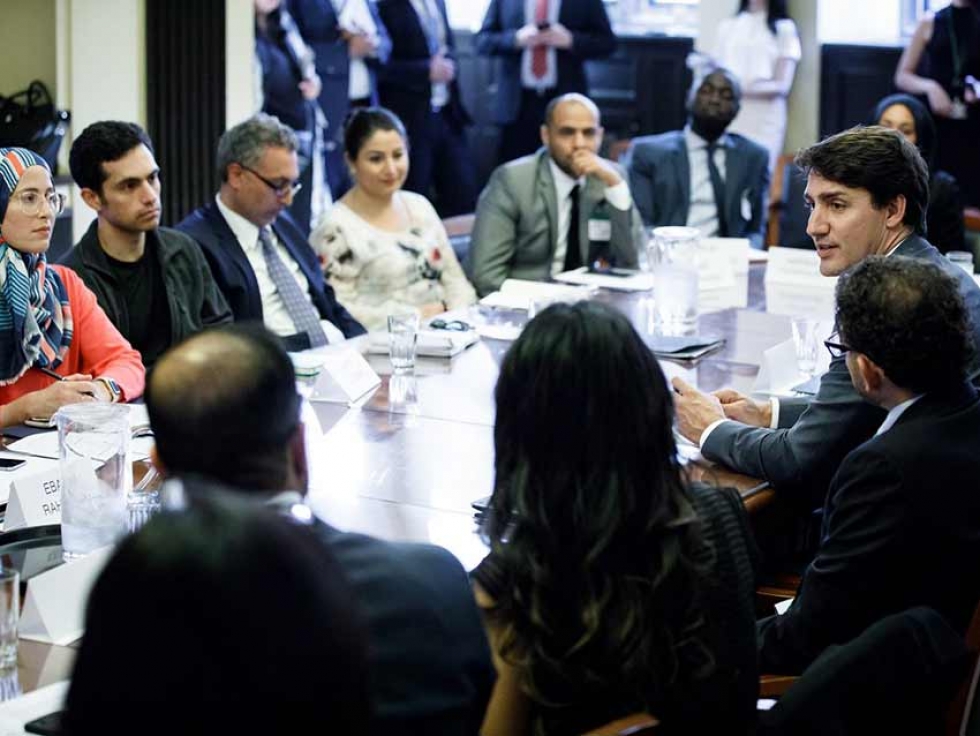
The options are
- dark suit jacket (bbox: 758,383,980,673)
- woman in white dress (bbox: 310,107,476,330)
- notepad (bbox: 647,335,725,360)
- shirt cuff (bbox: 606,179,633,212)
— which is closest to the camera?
dark suit jacket (bbox: 758,383,980,673)

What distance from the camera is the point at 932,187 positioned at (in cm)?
563

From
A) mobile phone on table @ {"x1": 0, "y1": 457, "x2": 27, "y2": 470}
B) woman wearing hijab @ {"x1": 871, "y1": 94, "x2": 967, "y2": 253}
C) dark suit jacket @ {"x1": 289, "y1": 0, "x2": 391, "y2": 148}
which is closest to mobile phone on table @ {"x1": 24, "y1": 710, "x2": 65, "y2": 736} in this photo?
mobile phone on table @ {"x1": 0, "y1": 457, "x2": 27, "y2": 470}

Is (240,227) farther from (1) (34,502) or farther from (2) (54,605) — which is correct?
(2) (54,605)

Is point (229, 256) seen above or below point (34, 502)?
above

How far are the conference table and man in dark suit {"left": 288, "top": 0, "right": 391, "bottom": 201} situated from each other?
12.8ft

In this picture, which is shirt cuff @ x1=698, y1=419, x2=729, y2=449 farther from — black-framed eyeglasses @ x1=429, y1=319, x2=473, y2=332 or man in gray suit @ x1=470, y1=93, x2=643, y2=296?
man in gray suit @ x1=470, y1=93, x2=643, y2=296

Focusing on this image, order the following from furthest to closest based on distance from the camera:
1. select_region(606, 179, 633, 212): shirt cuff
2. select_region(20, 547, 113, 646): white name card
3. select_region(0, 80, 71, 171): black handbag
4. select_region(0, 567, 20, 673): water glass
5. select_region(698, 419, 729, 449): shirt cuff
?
1. select_region(0, 80, 71, 171): black handbag
2. select_region(606, 179, 633, 212): shirt cuff
3. select_region(698, 419, 729, 449): shirt cuff
4. select_region(20, 547, 113, 646): white name card
5. select_region(0, 567, 20, 673): water glass

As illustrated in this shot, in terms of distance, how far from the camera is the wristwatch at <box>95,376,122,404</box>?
3.30 metres

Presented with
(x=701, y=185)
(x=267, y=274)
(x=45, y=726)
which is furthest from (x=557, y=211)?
(x=45, y=726)

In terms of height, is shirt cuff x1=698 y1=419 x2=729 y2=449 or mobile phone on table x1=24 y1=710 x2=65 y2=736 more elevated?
shirt cuff x1=698 y1=419 x2=729 y2=449

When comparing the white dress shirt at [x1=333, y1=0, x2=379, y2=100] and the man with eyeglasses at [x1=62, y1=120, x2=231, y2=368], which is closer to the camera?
the man with eyeglasses at [x1=62, y1=120, x2=231, y2=368]

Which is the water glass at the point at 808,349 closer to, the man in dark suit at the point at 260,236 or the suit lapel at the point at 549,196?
the man in dark suit at the point at 260,236

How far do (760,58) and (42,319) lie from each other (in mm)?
5508

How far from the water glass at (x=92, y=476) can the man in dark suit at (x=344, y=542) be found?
28.1 inches
